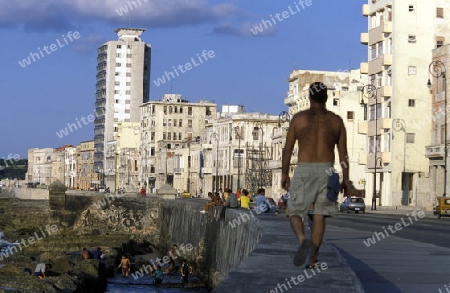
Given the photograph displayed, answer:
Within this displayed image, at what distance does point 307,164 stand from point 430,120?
69618 millimetres

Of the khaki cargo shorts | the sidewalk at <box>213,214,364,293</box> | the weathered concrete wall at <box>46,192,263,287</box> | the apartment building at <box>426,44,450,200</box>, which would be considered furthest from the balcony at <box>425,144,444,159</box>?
the khaki cargo shorts

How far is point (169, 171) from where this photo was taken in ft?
509

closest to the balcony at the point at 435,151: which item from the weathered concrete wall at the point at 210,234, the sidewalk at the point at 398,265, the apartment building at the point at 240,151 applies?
the weathered concrete wall at the point at 210,234

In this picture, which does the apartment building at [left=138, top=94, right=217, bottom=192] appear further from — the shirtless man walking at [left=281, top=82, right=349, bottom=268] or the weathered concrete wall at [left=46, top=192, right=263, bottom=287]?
the shirtless man walking at [left=281, top=82, right=349, bottom=268]

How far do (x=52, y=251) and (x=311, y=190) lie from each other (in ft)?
154

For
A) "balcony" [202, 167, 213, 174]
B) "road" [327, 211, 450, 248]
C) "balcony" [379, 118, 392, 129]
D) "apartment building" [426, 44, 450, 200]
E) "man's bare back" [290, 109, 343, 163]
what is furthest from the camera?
"balcony" [202, 167, 213, 174]

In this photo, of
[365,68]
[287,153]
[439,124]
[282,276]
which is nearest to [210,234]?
[287,153]

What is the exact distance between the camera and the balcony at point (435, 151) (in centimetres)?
6718

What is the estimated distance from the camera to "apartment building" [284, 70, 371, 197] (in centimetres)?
9800

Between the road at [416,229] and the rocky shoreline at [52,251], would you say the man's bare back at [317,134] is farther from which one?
the rocky shoreline at [52,251]

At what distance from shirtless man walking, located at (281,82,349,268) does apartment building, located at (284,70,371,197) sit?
7969 cm

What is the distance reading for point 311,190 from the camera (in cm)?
984

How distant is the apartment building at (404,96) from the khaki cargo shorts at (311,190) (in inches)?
2669

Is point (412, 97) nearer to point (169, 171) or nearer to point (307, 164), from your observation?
point (307, 164)
